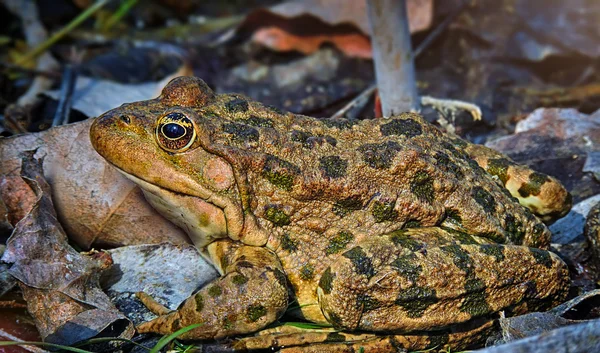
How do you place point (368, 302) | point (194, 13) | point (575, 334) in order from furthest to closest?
point (194, 13)
point (368, 302)
point (575, 334)

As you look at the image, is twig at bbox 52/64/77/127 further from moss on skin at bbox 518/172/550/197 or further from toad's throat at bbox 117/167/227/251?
moss on skin at bbox 518/172/550/197

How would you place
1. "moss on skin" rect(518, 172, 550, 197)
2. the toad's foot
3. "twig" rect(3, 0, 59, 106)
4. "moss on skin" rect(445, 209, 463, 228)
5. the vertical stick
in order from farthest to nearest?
"twig" rect(3, 0, 59, 106), the vertical stick, "moss on skin" rect(518, 172, 550, 197), "moss on skin" rect(445, 209, 463, 228), the toad's foot

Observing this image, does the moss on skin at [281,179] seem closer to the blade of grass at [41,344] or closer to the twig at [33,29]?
the blade of grass at [41,344]

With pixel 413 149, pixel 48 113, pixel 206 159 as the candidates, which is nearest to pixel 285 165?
pixel 206 159

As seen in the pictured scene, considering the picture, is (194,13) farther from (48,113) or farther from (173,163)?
(173,163)

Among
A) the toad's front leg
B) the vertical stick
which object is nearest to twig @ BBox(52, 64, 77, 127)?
the toad's front leg

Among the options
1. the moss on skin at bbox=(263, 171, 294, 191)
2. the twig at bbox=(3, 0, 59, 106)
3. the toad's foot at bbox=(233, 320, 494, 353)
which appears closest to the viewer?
the toad's foot at bbox=(233, 320, 494, 353)

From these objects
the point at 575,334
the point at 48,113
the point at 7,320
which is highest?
the point at 48,113
